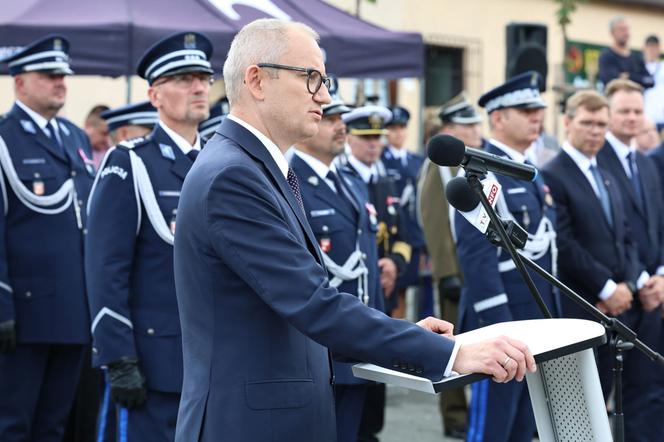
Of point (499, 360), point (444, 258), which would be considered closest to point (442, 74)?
point (444, 258)

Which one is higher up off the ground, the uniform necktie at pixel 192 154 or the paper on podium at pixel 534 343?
the uniform necktie at pixel 192 154

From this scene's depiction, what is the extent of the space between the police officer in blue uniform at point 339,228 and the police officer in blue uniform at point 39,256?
4.09ft

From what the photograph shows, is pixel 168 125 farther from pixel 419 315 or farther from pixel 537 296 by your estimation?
pixel 419 315

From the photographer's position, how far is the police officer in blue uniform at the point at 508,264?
5688 mm

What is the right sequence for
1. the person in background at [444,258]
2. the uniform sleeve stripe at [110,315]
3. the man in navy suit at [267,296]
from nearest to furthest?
the man in navy suit at [267,296] → the uniform sleeve stripe at [110,315] → the person in background at [444,258]

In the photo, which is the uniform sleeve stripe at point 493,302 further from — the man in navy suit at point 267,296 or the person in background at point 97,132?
the person in background at point 97,132

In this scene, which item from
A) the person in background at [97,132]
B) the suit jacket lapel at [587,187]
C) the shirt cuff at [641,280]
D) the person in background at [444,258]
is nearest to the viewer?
the suit jacket lapel at [587,187]

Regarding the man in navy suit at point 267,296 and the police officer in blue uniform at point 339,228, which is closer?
the man in navy suit at point 267,296

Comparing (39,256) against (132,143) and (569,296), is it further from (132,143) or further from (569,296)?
(569,296)

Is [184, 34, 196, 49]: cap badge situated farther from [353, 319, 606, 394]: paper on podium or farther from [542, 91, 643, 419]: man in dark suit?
[353, 319, 606, 394]: paper on podium

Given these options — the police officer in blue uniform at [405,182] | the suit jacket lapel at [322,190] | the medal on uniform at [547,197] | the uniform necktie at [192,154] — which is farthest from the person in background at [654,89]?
the uniform necktie at [192,154]

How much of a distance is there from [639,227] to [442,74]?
11288 mm

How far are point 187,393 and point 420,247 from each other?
260 inches

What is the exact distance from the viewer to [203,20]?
6.95 metres
